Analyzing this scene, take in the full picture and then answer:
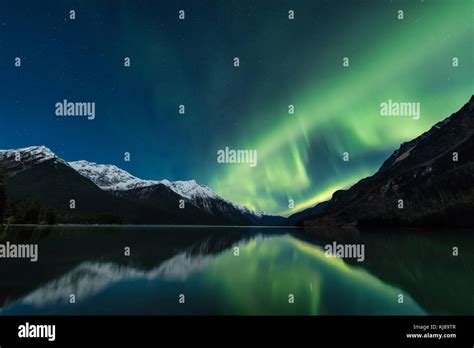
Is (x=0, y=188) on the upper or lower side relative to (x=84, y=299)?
upper

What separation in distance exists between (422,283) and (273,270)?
40.4 ft

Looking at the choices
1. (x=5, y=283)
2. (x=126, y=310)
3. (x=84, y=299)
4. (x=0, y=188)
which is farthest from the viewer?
(x=0, y=188)

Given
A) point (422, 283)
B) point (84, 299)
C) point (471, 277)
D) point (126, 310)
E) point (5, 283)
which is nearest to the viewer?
point (126, 310)

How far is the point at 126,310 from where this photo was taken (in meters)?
17.3
